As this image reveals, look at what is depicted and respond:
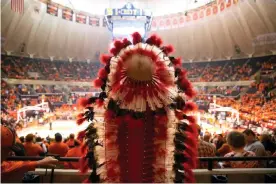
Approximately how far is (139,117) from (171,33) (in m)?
16.8

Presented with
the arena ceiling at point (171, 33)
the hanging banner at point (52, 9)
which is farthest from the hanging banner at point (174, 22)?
the hanging banner at point (52, 9)

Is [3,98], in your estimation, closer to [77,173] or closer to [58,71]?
[58,71]

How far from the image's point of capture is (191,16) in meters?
15.9

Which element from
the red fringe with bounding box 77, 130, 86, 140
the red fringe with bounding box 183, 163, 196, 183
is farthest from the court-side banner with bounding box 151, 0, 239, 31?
the red fringe with bounding box 77, 130, 86, 140

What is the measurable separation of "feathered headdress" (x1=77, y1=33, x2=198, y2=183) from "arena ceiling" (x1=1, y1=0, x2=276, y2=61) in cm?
984

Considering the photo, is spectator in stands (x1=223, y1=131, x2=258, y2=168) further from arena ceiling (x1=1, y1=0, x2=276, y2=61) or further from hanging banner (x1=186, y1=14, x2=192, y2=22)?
hanging banner (x1=186, y1=14, x2=192, y2=22)

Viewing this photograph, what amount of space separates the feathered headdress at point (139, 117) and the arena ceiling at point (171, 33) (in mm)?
9843

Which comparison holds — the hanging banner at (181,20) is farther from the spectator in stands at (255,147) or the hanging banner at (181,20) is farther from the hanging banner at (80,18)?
the spectator in stands at (255,147)

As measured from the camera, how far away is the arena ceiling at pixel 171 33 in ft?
39.1

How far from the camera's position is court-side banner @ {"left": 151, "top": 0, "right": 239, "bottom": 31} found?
13383 millimetres

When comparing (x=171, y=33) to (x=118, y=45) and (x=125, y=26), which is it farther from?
(x=118, y=45)

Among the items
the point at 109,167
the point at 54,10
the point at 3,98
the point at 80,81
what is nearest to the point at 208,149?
the point at 109,167

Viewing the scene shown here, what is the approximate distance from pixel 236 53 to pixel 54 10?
9876 millimetres

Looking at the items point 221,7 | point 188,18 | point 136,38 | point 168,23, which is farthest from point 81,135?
point 168,23
